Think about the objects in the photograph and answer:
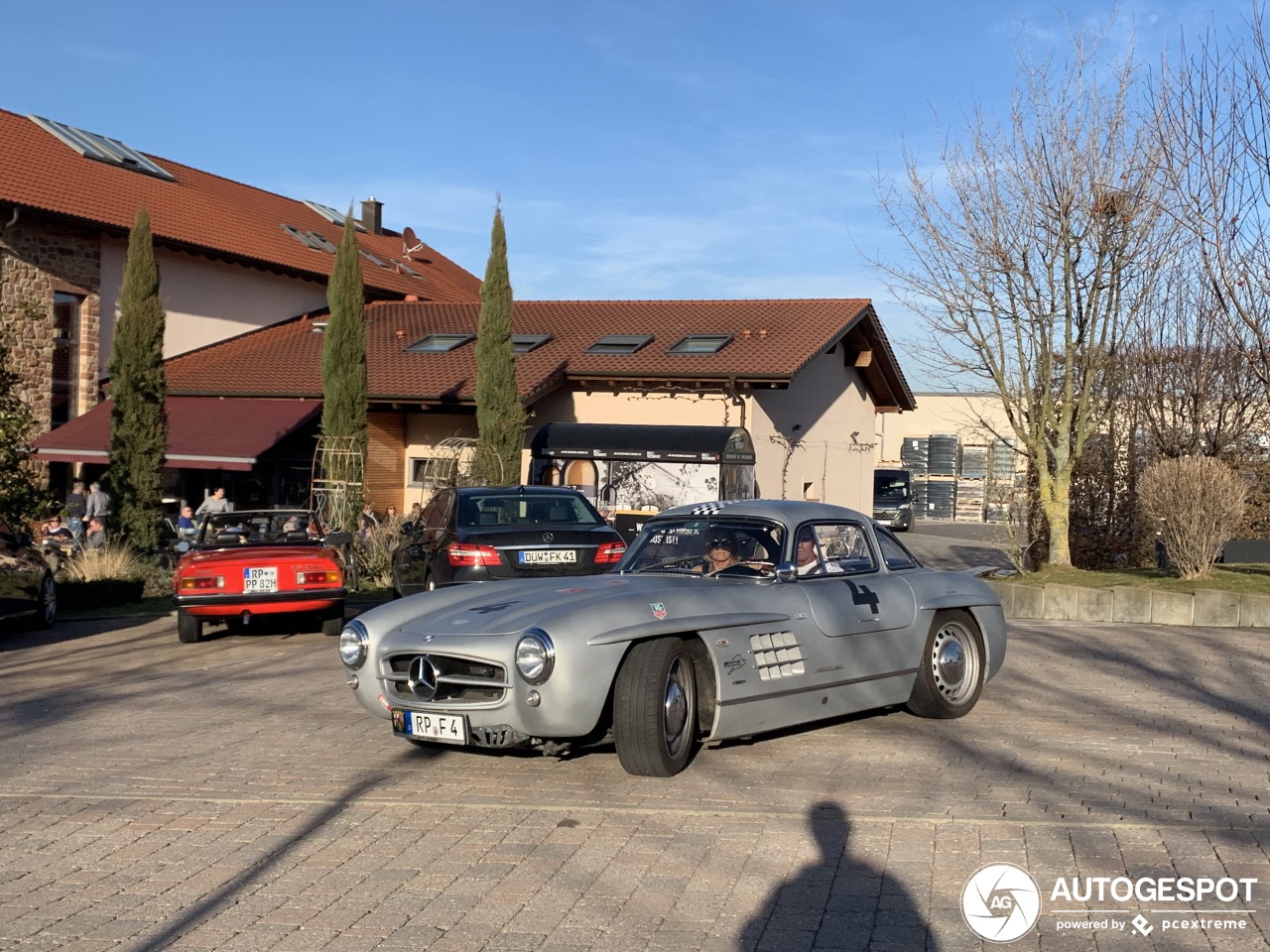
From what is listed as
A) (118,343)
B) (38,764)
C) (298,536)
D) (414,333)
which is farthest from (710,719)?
(414,333)

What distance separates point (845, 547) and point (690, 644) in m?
1.78

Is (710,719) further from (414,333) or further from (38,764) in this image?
(414,333)

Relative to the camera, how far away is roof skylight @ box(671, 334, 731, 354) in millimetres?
29203

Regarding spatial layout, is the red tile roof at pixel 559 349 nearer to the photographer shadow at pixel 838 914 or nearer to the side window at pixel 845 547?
the side window at pixel 845 547

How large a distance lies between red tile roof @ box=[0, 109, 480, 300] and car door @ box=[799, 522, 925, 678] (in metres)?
23.9

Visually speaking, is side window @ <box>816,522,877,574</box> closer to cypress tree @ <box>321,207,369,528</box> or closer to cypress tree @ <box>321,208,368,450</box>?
cypress tree @ <box>321,207,369,528</box>

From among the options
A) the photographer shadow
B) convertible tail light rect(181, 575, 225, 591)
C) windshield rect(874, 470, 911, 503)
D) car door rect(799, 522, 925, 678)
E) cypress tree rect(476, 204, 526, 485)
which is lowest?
the photographer shadow

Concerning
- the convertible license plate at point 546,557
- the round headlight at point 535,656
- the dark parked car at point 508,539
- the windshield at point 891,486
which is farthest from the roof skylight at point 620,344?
the round headlight at point 535,656

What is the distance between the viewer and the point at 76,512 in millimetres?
23609

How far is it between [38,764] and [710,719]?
12.4 feet

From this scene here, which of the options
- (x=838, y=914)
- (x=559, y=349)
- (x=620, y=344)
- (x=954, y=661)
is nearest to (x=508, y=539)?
(x=954, y=661)

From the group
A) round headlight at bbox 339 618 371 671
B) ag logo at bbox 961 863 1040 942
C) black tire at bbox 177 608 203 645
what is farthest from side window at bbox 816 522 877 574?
black tire at bbox 177 608 203 645

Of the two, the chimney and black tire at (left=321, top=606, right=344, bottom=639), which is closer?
black tire at (left=321, top=606, right=344, bottom=639)

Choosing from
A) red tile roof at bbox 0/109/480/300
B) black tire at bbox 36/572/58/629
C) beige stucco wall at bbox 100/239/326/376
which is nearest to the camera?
black tire at bbox 36/572/58/629
